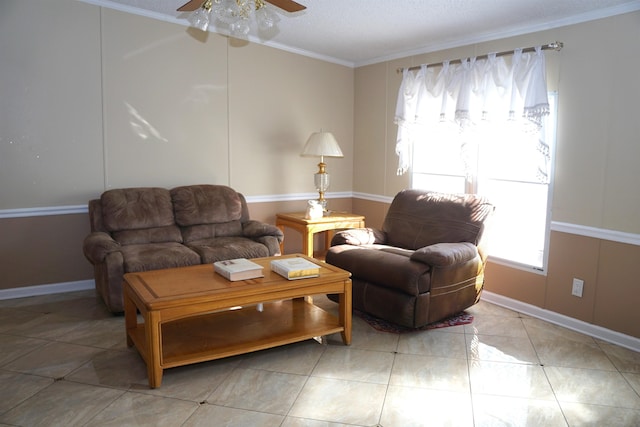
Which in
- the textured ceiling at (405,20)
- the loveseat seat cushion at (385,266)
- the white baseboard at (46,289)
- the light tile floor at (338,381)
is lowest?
the light tile floor at (338,381)

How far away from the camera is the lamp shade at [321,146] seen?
16.3 feet

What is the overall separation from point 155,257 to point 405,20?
269 cm

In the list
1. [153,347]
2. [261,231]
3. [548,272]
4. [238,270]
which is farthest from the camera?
[261,231]

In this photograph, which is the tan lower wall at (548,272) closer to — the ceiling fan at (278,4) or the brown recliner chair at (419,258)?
the brown recliner chair at (419,258)

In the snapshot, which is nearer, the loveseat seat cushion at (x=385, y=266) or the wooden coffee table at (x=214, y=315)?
the wooden coffee table at (x=214, y=315)

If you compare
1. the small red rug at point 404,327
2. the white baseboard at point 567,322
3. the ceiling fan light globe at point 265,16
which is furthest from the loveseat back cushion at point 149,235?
the white baseboard at point 567,322

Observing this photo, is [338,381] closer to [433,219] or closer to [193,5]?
[433,219]

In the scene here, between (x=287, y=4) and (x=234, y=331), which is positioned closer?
(x=287, y=4)

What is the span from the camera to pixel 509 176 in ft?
13.5

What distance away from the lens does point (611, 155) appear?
343cm

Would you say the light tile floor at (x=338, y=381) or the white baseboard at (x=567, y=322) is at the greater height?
the white baseboard at (x=567, y=322)

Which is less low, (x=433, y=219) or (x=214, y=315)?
(x=433, y=219)

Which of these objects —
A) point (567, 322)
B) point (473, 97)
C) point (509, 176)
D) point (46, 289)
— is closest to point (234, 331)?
point (46, 289)

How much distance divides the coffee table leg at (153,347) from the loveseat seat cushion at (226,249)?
1.27 metres
